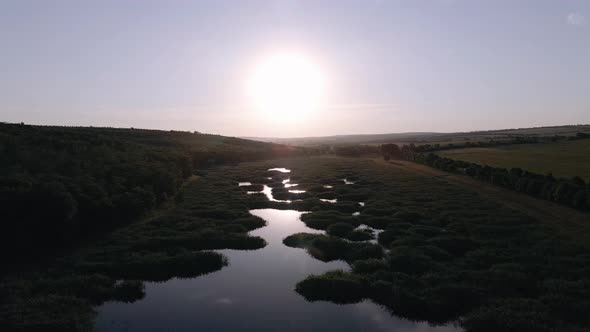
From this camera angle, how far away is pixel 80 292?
2027 centimetres

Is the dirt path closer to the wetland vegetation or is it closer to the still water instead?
the wetland vegetation

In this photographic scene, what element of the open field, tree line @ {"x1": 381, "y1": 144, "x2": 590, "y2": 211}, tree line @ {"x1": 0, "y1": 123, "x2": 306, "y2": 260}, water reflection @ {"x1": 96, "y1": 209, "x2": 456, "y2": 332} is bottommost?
water reflection @ {"x1": 96, "y1": 209, "x2": 456, "y2": 332}

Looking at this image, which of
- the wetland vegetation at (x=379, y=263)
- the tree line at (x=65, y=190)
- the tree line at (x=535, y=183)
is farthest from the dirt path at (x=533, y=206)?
the tree line at (x=65, y=190)

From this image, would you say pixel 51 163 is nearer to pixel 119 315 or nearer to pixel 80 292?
pixel 80 292

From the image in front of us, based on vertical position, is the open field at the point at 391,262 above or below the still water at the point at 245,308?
above

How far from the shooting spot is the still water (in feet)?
58.4

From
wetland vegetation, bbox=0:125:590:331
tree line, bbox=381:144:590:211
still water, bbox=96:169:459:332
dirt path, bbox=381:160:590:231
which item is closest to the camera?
still water, bbox=96:169:459:332

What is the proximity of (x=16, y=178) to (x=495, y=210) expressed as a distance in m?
37.6

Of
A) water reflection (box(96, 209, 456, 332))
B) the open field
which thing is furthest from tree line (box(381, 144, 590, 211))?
water reflection (box(96, 209, 456, 332))

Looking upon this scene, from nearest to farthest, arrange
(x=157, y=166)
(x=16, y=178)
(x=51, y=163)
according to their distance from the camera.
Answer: (x=16, y=178) → (x=51, y=163) → (x=157, y=166)

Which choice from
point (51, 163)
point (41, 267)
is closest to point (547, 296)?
point (41, 267)

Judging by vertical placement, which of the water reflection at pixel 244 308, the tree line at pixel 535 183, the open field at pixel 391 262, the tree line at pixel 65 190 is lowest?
the water reflection at pixel 244 308

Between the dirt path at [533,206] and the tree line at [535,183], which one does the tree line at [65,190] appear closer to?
the dirt path at [533,206]

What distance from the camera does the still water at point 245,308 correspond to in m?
→ 17.8
